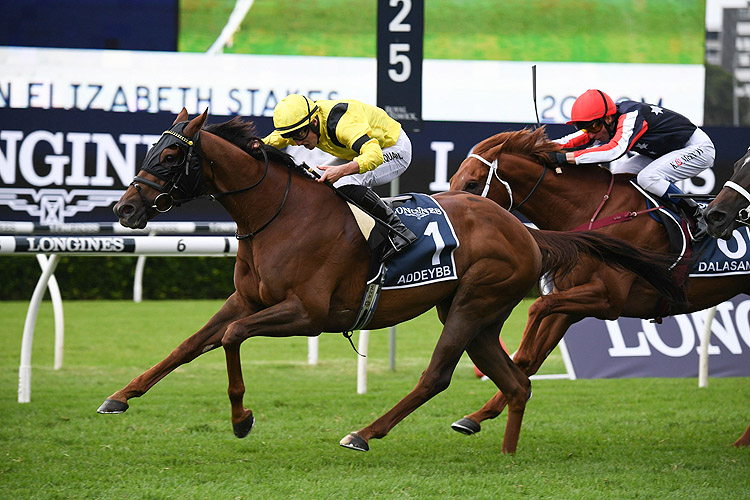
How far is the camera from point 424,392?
14.0 ft

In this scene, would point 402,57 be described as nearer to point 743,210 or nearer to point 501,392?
point 501,392

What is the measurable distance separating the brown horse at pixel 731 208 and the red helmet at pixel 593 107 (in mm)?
938

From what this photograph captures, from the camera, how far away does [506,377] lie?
446 centimetres

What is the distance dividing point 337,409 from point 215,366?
207 centimetres

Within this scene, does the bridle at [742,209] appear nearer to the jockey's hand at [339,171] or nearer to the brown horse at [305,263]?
the brown horse at [305,263]

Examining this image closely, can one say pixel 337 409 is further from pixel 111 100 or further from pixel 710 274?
pixel 111 100

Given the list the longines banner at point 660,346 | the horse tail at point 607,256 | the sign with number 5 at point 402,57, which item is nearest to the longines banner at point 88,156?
the sign with number 5 at point 402,57

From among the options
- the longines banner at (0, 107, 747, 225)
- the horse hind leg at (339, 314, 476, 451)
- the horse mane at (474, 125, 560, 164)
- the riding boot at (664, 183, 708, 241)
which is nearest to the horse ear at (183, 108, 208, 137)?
the horse hind leg at (339, 314, 476, 451)

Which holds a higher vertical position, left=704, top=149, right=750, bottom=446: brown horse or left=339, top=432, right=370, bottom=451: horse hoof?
left=704, top=149, right=750, bottom=446: brown horse

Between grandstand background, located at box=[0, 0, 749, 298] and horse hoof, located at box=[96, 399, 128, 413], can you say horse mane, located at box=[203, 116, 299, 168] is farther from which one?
grandstand background, located at box=[0, 0, 749, 298]

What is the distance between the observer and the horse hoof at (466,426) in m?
4.57

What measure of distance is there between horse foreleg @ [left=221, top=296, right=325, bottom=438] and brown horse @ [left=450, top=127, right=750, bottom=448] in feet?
4.50

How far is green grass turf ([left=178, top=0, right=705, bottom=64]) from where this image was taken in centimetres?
1534

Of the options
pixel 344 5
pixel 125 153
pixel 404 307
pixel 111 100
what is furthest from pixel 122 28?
pixel 404 307
